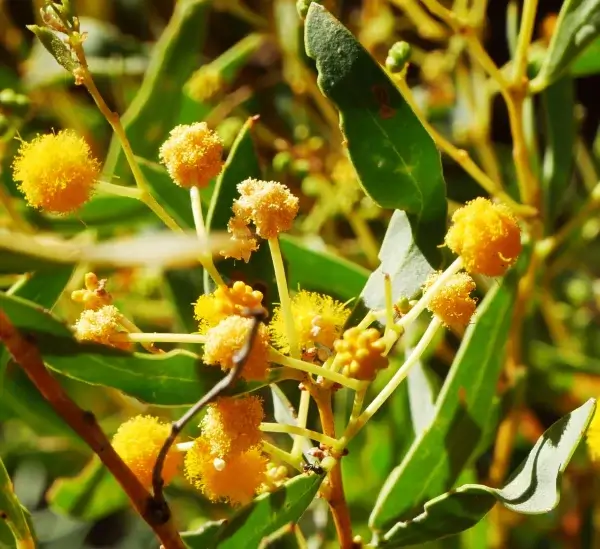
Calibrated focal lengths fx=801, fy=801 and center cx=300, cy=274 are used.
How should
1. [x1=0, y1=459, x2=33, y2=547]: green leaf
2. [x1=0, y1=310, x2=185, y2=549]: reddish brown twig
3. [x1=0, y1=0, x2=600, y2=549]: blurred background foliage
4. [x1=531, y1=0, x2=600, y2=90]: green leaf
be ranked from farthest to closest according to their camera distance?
1. [x1=0, y1=0, x2=600, y2=549]: blurred background foliage
2. [x1=531, y1=0, x2=600, y2=90]: green leaf
3. [x1=0, y1=459, x2=33, y2=547]: green leaf
4. [x1=0, y1=310, x2=185, y2=549]: reddish brown twig

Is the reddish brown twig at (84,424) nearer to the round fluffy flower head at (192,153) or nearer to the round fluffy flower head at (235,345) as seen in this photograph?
the round fluffy flower head at (235,345)

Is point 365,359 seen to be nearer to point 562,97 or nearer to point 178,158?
point 178,158

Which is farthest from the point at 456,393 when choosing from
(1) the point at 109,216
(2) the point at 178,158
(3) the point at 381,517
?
(1) the point at 109,216

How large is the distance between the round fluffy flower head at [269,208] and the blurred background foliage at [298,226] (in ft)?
1.06

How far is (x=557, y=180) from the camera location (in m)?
1.34

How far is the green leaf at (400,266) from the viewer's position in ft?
2.95

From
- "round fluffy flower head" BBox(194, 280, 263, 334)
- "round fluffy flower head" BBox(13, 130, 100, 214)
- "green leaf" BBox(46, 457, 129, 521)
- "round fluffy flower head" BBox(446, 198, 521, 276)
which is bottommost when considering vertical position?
"green leaf" BBox(46, 457, 129, 521)

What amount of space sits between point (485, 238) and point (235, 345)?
254mm

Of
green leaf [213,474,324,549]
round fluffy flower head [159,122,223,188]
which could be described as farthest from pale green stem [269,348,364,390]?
round fluffy flower head [159,122,223,188]

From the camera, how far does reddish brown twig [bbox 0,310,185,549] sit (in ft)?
2.09

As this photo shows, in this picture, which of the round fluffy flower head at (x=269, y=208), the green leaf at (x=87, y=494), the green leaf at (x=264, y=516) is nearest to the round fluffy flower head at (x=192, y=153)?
the round fluffy flower head at (x=269, y=208)

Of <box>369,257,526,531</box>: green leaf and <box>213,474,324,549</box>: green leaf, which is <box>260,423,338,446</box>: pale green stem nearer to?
<box>213,474,324,549</box>: green leaf

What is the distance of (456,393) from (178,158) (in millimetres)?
439

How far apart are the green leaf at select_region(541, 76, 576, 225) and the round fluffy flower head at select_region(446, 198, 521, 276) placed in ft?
1.98
